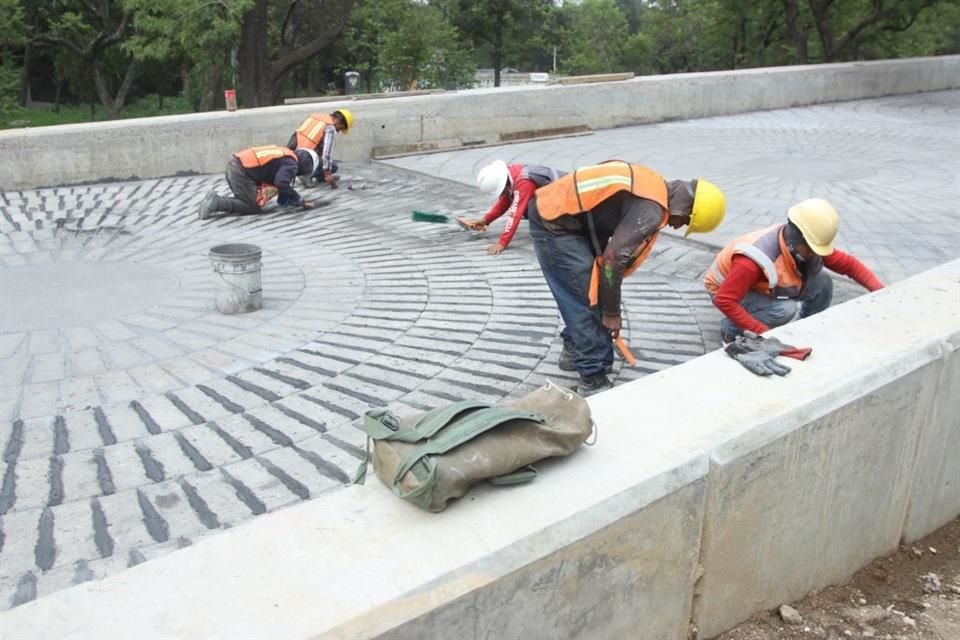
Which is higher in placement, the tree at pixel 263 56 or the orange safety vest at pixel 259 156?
the tree at pixel 263 56

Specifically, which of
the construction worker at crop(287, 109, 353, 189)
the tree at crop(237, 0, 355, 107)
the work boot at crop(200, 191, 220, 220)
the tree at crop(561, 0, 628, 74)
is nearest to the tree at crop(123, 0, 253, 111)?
the tree at crop(237, 0, 355, 107)

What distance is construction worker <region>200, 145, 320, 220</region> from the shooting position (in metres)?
7.57

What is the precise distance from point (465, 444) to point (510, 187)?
179 inches

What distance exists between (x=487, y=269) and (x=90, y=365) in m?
2.71

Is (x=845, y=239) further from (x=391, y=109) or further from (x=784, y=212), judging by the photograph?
(x=391, y=109)

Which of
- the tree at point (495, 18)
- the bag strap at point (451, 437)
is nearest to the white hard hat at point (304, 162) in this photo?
the bag strap at point (451, 437)

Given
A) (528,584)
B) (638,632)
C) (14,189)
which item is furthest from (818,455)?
(14,189)

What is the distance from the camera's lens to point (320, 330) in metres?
5.17

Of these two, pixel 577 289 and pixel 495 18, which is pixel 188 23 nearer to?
pixel 577 289

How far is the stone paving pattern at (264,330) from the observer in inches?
137

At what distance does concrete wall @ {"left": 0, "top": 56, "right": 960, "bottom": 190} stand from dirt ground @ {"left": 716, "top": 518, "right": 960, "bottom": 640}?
7.92 m

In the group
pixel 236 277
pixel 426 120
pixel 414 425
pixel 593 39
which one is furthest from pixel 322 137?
pixel 593 39

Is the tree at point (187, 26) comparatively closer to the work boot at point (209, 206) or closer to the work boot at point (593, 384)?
the work boot at point (209, 206)

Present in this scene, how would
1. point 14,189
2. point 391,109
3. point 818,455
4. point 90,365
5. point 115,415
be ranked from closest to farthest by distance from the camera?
point 818,455 < point 115,415 < point 90,365 < point 14,189 < point 391,109
